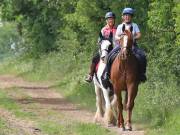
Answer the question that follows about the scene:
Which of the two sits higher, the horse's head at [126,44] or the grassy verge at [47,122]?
the horse's head at [126,44]

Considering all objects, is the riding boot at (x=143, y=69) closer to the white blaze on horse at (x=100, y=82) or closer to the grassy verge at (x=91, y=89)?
the grassy verge at (x=91, y=89)

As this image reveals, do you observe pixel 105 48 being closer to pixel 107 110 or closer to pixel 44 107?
pixel 107 110

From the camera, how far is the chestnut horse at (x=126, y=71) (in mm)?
12641

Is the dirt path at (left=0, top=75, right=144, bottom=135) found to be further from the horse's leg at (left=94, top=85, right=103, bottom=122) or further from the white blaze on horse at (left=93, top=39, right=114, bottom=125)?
the white blaze on horse at (left=93, top=39, right=114, bottom=125)

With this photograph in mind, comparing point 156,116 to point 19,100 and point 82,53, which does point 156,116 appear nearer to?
point 19,100

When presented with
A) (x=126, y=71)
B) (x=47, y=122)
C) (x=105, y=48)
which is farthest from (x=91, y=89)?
(x=126, y=71)

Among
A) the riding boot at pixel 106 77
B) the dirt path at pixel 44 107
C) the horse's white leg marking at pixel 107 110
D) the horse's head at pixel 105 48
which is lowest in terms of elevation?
the dirt path at pixel 44 107

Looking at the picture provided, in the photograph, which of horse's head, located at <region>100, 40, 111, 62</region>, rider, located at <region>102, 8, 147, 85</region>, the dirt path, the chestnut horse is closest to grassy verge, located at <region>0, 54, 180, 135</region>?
the dirt path

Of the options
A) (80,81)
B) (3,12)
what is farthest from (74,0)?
(3,12)

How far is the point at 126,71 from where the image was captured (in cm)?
1291

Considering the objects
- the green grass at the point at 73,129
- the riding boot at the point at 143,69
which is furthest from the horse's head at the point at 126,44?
the green grass at the point at 73,129

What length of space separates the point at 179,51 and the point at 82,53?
11.1m

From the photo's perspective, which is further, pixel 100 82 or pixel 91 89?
pixel 91 89

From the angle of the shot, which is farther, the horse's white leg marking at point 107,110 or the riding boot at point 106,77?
the horse's white leg marking at point 107,110
